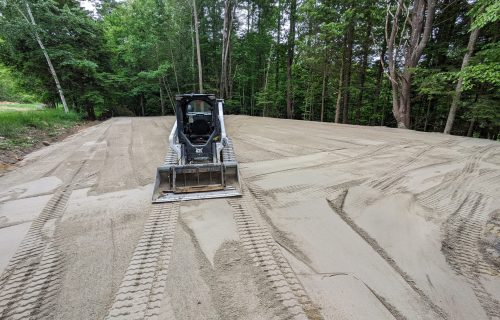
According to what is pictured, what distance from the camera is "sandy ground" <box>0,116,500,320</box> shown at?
1840 mm

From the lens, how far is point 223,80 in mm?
18922

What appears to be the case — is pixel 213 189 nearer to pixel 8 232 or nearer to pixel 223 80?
pixel 8 232

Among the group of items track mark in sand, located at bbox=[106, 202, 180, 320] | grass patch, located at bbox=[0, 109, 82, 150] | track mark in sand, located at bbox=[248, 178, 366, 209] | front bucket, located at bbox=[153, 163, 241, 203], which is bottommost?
track mark in sand, located at bbox=[106, 202, 180, 320]

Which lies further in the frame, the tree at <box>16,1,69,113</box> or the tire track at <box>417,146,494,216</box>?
the tree at <box>16,1,69,113</box>

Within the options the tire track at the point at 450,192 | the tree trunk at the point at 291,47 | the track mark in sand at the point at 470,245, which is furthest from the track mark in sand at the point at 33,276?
the tree trunk at the point at 291,47

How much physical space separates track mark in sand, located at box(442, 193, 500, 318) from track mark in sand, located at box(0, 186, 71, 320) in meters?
3.65

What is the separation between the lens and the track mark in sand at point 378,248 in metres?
1.80

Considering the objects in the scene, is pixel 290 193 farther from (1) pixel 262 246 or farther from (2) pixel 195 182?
(2) pixel 195 182

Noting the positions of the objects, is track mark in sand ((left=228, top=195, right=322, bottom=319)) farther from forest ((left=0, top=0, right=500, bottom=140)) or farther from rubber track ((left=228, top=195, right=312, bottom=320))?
forest ((left=0, top=0, right=500, bottom=140))

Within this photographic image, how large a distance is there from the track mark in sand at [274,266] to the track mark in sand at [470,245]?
145 centimetres

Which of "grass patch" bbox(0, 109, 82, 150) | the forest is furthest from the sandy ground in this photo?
the forest

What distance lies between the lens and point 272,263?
7.48ft

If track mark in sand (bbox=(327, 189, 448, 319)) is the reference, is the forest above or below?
above

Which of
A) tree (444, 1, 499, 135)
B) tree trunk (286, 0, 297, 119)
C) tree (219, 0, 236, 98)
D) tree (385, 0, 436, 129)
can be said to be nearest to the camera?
tree (444, 1, 499, 135)
